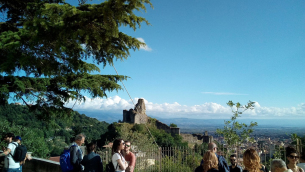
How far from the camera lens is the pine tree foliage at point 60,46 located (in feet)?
15.3

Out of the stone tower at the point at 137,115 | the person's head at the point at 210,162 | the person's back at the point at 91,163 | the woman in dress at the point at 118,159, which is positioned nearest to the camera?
the person's head at the point at 210,162

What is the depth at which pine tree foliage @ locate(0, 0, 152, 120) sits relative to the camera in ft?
15.3

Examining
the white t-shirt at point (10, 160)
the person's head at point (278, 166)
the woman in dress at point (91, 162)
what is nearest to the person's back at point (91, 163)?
the woman in dress at point (91, 162)

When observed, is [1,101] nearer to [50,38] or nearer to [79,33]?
[50,38]

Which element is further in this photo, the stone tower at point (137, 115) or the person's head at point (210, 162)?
the stone tower at point (137, 115)

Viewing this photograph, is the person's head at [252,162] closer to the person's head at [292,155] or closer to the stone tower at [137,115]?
the person's head at [292,155]

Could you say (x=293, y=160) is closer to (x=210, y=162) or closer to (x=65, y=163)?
(x=210, y=162)

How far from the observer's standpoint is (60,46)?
5.03 meters

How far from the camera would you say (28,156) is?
5207 mm

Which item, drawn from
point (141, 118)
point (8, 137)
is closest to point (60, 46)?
point (8, 137)

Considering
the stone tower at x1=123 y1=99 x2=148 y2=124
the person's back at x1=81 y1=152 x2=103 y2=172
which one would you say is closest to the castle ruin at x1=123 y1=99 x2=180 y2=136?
the stone tower at x1=123 y1=99 x2=148 y2=124

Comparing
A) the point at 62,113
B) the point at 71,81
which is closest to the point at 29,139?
the point at 62,113

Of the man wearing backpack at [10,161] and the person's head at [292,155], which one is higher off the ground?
the person's head at [292,155]

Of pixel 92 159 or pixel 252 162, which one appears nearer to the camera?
pixel 252 162
